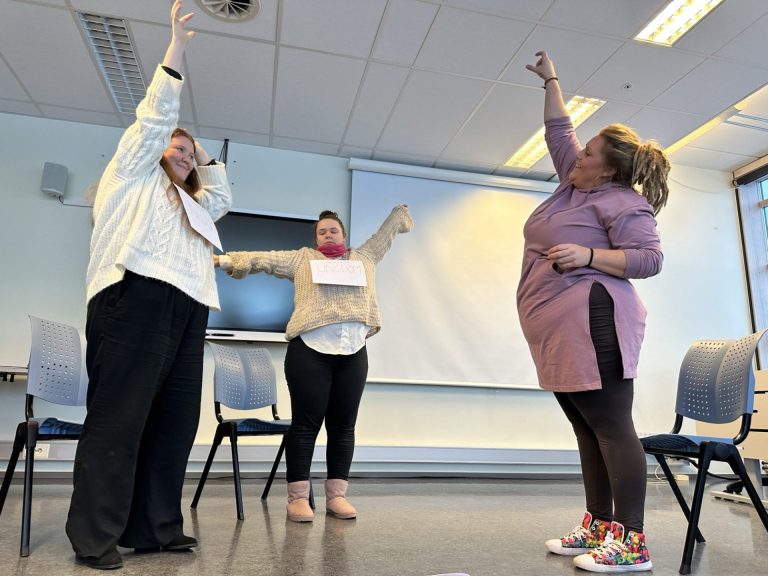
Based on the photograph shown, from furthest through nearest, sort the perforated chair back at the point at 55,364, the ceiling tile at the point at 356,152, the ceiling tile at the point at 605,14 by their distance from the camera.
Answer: the ceiling tile at the point at 356,152 → the ceiling tile at the point at 605,14 → the perforated chair back at the point at 55,364

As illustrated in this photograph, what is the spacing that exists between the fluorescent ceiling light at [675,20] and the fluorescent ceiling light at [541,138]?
0.62 metres

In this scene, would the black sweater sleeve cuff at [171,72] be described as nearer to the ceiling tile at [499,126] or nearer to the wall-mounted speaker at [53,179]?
the ceiling tile at [499,126]

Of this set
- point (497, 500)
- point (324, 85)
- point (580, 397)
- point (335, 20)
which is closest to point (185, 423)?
point (580, 397)

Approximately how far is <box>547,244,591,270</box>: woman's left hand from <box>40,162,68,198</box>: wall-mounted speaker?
12.7 feet

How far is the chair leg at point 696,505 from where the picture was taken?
157cm

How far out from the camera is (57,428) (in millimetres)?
1896

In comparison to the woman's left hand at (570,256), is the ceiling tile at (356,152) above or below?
above

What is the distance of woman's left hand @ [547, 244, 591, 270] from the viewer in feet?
4.91

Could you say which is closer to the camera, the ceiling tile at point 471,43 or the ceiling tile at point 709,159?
the ceiling tile at point 471,43

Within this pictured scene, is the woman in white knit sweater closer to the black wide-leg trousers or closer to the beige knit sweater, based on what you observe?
the black wide-leg trousers

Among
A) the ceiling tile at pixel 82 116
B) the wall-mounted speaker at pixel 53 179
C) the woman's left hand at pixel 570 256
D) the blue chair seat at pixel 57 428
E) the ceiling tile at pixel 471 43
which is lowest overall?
the blue chair seat at pixel 57 428

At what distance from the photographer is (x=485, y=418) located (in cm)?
451

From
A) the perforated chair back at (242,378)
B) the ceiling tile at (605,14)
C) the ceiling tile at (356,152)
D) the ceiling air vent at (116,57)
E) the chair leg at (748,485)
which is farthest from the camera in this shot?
the ceiling tile at (356,152)

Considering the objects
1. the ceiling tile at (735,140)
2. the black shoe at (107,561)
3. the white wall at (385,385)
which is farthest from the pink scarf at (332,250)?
the ceiling tile at (735,140)
